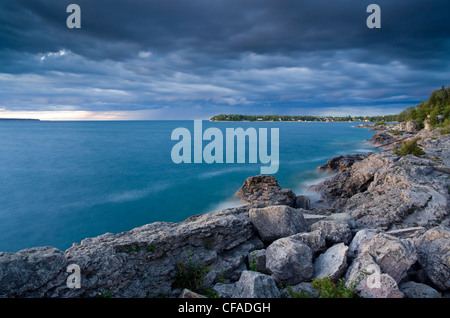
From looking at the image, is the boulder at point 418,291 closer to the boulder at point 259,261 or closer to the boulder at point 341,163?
the boulder at point 259,261

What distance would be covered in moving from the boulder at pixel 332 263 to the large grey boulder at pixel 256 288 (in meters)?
1.78

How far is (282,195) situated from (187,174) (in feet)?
65.3

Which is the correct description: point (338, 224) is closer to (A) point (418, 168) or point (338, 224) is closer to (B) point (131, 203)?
(A) point (418, 168)

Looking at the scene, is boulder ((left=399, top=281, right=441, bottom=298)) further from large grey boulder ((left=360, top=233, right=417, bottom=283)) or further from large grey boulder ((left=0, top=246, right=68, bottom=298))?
large grey boulder ((left=0, top=246, right=68, bottom=298))

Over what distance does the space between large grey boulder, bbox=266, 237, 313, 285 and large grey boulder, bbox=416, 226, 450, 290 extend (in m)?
3.14

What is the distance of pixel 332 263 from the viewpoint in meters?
7.68

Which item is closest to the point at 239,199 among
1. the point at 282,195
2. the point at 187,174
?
the point at 282,195

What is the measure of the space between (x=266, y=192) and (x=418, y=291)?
14.9 metres

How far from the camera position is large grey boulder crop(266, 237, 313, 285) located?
24.7 ft

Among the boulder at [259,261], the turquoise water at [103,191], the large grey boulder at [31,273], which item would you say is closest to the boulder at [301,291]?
the boulder at [259,261]

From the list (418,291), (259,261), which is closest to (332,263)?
(418,291)

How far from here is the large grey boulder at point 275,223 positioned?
9953 millimetres

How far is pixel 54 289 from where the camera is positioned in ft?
20.9
